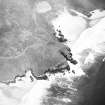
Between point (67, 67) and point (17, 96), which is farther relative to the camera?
point (67, 67)

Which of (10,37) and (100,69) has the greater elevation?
(10,37)

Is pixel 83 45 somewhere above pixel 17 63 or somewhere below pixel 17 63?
above

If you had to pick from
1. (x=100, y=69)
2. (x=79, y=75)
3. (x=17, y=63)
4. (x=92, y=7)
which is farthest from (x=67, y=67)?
(x=92, y=7)

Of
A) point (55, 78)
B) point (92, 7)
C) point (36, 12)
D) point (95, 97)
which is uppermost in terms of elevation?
point (92, 7)

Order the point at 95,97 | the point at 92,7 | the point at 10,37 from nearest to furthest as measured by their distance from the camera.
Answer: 1. the point at 95,97
2. the point at 10,37
3. the point at 92,7

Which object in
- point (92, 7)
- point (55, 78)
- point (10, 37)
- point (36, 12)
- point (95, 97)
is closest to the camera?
point (95, 97)

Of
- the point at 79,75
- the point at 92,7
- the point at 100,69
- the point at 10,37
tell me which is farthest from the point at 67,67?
the point at 92,7

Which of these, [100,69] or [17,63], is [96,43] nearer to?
[100,69]

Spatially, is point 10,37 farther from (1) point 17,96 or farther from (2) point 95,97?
(2) point 95,97

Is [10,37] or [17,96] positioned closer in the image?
[17,96]
